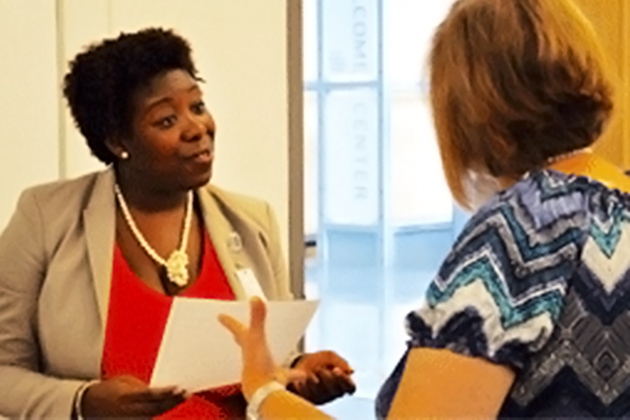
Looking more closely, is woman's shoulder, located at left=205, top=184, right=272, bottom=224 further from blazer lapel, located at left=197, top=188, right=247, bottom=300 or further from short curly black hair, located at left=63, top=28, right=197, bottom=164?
short curly black hair, located at left=63, top=28, right=197, bottom=164

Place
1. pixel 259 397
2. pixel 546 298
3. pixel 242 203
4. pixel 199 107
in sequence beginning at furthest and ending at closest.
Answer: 1. pixel 242 203
2. pixel 199 107
3. pixel 259 397
4. pixel 546 298

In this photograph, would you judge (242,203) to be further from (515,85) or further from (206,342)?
(515,85)

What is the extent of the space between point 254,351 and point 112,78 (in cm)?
41

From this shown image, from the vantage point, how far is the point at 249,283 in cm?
135

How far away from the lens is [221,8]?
150 cm

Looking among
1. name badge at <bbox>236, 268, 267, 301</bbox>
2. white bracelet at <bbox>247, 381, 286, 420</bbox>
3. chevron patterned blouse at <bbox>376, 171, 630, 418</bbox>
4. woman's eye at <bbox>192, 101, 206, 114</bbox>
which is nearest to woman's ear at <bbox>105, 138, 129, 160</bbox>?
woman's eye at <bbox>192, 101, 206, 114</bbox>

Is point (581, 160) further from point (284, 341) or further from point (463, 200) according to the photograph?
point (284, 341)

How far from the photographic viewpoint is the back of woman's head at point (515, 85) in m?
1.02

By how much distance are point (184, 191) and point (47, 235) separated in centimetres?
Result: 20

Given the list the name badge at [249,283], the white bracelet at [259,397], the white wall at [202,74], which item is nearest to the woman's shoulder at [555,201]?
the white bracelet at [259,397]

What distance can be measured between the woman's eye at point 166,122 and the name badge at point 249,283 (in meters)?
0.23

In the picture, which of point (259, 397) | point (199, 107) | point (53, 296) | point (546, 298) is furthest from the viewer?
point (199, 107)

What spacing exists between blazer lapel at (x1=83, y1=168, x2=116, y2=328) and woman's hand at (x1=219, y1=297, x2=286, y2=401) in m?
0.17

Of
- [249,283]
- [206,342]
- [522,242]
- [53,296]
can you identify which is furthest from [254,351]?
[522,242]
